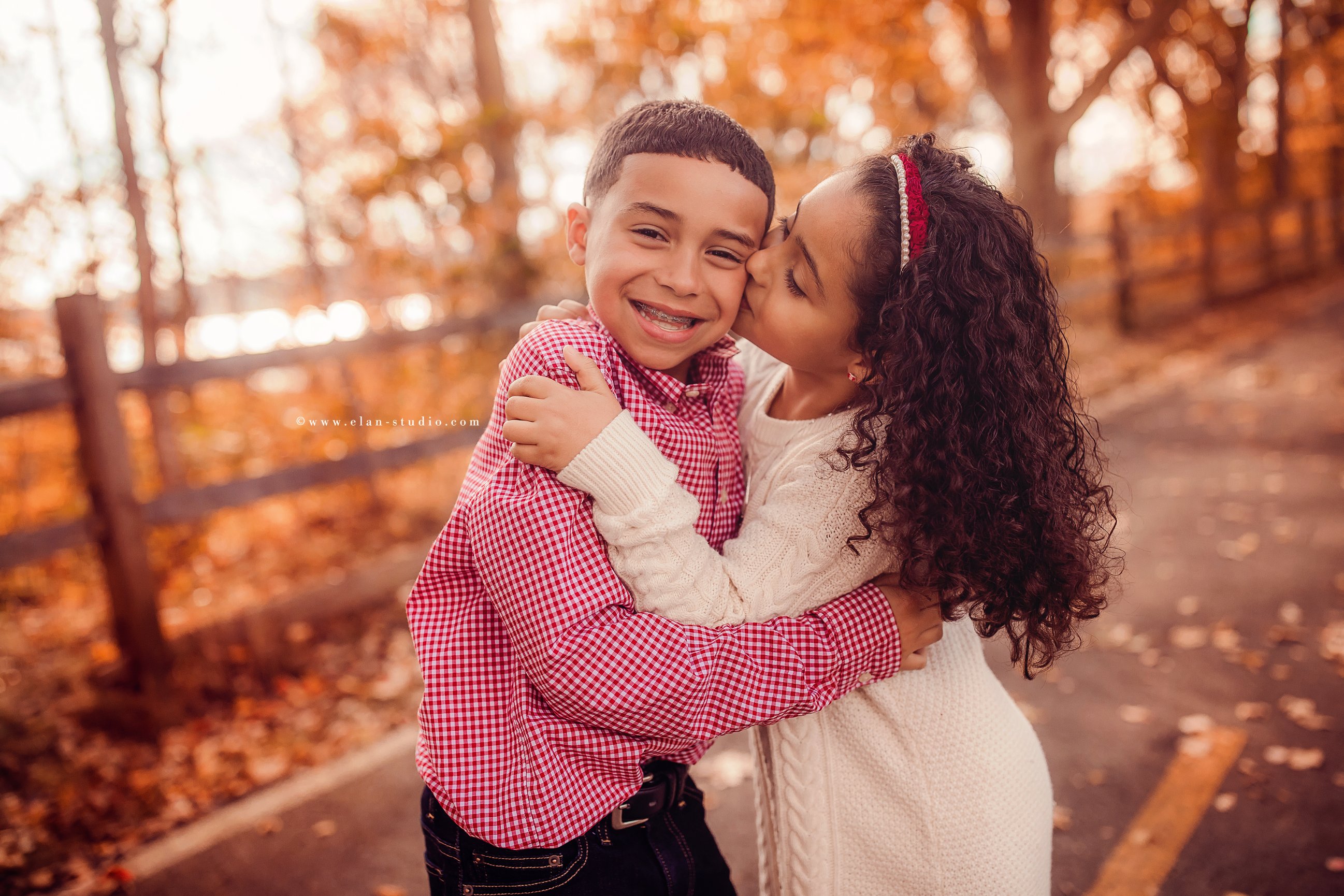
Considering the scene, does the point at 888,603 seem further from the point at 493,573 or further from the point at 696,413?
the point at 493,573

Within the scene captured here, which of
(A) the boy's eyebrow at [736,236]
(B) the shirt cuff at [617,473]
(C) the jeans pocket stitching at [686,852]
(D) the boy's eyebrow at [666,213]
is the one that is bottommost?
Answer: (C) the jeans pocket stitching at [686,852]

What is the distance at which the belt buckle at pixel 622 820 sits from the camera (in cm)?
149

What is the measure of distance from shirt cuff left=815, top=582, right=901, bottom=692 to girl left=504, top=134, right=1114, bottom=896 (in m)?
0.04

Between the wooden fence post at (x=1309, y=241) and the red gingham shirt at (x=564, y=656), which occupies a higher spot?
the wooden fence post at (x=1309, y=241)

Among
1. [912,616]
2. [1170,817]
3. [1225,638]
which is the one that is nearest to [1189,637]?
[1225,638]

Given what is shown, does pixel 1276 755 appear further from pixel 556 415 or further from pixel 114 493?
pixel 114 493

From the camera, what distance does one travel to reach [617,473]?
1356 millimetres

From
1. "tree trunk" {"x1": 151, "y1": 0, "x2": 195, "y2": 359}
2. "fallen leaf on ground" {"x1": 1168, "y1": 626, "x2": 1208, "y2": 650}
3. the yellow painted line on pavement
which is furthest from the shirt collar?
"tree trunk" {"x1": 151, "y1": 0, "x2": 195, "y2": 359}

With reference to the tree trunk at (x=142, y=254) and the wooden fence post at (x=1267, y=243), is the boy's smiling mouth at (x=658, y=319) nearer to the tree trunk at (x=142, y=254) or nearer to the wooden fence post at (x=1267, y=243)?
the tree trunk at (x=142, y=254)

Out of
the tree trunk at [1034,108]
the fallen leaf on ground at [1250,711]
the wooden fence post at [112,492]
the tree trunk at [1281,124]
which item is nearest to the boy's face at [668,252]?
the fallen leaf on ground at [1250,711]

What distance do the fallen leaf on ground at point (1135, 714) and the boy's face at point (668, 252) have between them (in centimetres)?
272

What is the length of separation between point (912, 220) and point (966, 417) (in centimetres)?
35

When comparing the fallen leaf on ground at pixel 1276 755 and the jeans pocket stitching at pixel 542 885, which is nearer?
the jeans pocket stitching at pixel 542 885

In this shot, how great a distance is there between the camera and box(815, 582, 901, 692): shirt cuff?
1.50 meters
